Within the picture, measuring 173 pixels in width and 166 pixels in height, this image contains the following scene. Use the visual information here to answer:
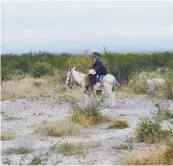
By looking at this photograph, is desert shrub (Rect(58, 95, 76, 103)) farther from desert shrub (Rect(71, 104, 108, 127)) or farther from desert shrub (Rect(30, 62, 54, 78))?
desert shrub (Rect(30, 62, 54, 78))

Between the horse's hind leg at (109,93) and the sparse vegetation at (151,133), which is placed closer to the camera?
the sparse vegetation at (151,133)

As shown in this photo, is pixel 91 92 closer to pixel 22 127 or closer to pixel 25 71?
pixel 22 127

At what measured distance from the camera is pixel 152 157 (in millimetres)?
10266

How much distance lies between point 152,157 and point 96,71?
30.7 feet

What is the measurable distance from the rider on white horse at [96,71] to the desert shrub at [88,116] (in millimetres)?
3701

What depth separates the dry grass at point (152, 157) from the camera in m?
10.1

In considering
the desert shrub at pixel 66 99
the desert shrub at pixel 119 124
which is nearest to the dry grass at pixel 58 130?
the desert shrub at pixel 119 124

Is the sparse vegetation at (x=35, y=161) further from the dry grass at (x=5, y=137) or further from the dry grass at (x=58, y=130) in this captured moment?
the dry grass at (x=58, y=130)

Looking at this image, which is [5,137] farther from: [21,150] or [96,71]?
[96,71]

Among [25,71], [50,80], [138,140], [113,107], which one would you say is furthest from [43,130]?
[25,71]

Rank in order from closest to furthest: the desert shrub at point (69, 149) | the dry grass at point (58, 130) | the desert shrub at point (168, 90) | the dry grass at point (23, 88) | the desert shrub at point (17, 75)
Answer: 1. the desert shrub at point (69, 149)
2. the dry grass at point (58, 130)
3. the desert shrub at point (168, 90)
4. the dry grass at point (23, 88)
5. the desert shrub at point (17, 75)

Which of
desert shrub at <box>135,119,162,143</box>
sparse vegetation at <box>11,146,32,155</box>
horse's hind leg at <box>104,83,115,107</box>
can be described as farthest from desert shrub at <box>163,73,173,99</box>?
sparse vegetation at <box>11,146,32,155</box>

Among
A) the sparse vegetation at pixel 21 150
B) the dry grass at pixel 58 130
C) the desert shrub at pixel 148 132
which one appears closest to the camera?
the sparse vegetation at pixel 21 150

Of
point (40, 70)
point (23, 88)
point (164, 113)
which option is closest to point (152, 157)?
point (164, 113)
